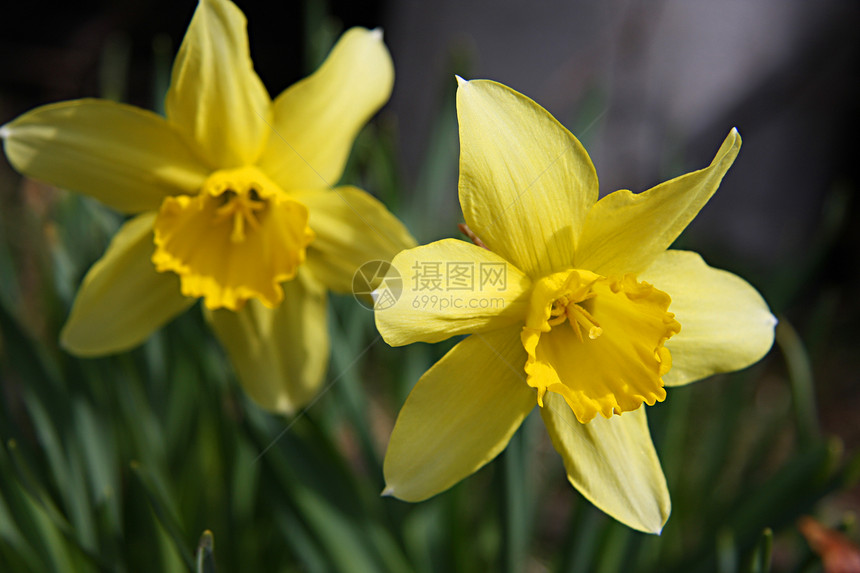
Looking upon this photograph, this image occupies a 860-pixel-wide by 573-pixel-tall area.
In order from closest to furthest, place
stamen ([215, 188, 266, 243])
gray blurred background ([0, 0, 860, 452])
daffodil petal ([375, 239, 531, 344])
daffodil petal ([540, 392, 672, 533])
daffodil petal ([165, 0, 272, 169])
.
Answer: daffodil petal ([375, 239, 531, 344]) → daffodil petal ([540, 392, 672, 533]) → daffodil petal ([165, 0, 272, 169]) → stamen ([215, 188, 266, 243]) → gray blurred background ([0, 0, 860, 452])

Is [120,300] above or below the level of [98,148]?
below

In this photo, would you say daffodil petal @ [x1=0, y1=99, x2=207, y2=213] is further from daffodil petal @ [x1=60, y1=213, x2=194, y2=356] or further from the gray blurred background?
the gray blurred background

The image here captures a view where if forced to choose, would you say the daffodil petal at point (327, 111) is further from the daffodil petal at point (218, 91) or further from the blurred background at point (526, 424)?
the blurred background at point (526, 424)

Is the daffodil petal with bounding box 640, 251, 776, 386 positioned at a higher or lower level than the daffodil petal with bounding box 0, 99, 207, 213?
lower

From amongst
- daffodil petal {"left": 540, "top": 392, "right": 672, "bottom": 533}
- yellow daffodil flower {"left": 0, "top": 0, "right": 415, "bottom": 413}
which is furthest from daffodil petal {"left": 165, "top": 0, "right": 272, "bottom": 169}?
daffodil petal {"left": 540, "top": 392, "right": 672, "bottom": 533}

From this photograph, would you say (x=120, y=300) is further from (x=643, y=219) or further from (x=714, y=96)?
(x=714, y=96)

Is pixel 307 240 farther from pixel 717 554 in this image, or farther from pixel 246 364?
pixel 717 554

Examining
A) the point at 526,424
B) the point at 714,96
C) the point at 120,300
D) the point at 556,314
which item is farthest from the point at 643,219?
the point at 714,96
